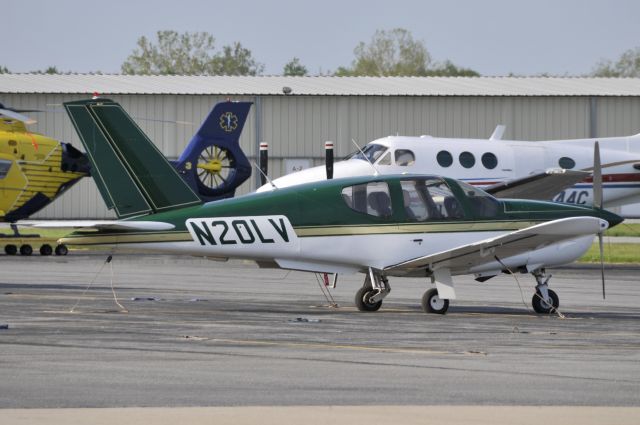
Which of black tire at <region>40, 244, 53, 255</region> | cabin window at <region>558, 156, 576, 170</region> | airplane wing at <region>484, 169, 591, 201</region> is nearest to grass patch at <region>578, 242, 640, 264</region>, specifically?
airplane wing at <region>484, 169, 591, 201</region>

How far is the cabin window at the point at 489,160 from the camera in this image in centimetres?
3334

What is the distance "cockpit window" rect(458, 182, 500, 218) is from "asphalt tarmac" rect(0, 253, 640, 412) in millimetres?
1588

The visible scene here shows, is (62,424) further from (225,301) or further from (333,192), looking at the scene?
(225,301)

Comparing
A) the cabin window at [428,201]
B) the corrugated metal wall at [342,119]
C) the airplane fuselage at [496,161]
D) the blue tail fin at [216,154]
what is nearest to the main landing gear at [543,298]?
the cabin window at [428,201]

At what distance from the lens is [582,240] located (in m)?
→ 19.5

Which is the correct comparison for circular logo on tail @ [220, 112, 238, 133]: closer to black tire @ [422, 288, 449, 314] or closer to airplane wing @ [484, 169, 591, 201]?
airplane wing @ [484, 169, 591, 201]

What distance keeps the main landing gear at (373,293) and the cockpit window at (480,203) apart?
5.89 ft

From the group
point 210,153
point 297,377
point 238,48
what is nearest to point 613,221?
point 297,377

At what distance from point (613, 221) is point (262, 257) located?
5693mm

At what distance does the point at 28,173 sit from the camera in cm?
3462

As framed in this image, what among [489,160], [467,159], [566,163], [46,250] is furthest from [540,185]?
[46,250]

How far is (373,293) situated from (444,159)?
543 inches

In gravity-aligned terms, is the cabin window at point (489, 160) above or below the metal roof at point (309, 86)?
below

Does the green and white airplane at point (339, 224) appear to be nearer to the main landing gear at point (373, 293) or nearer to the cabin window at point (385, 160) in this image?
the main landing gear at point (373, 293)
